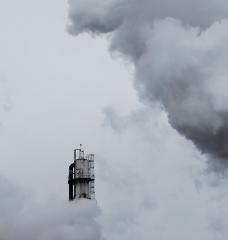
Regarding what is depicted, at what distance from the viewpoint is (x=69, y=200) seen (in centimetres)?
12088

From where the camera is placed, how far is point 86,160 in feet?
406

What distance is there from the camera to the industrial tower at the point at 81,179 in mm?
120250

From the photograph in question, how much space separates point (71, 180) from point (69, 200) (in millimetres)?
3666

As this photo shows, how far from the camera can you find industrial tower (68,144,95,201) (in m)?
120

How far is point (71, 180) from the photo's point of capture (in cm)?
12175

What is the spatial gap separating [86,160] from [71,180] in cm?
485

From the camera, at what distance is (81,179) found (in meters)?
121

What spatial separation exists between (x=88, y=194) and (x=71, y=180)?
4238mm
